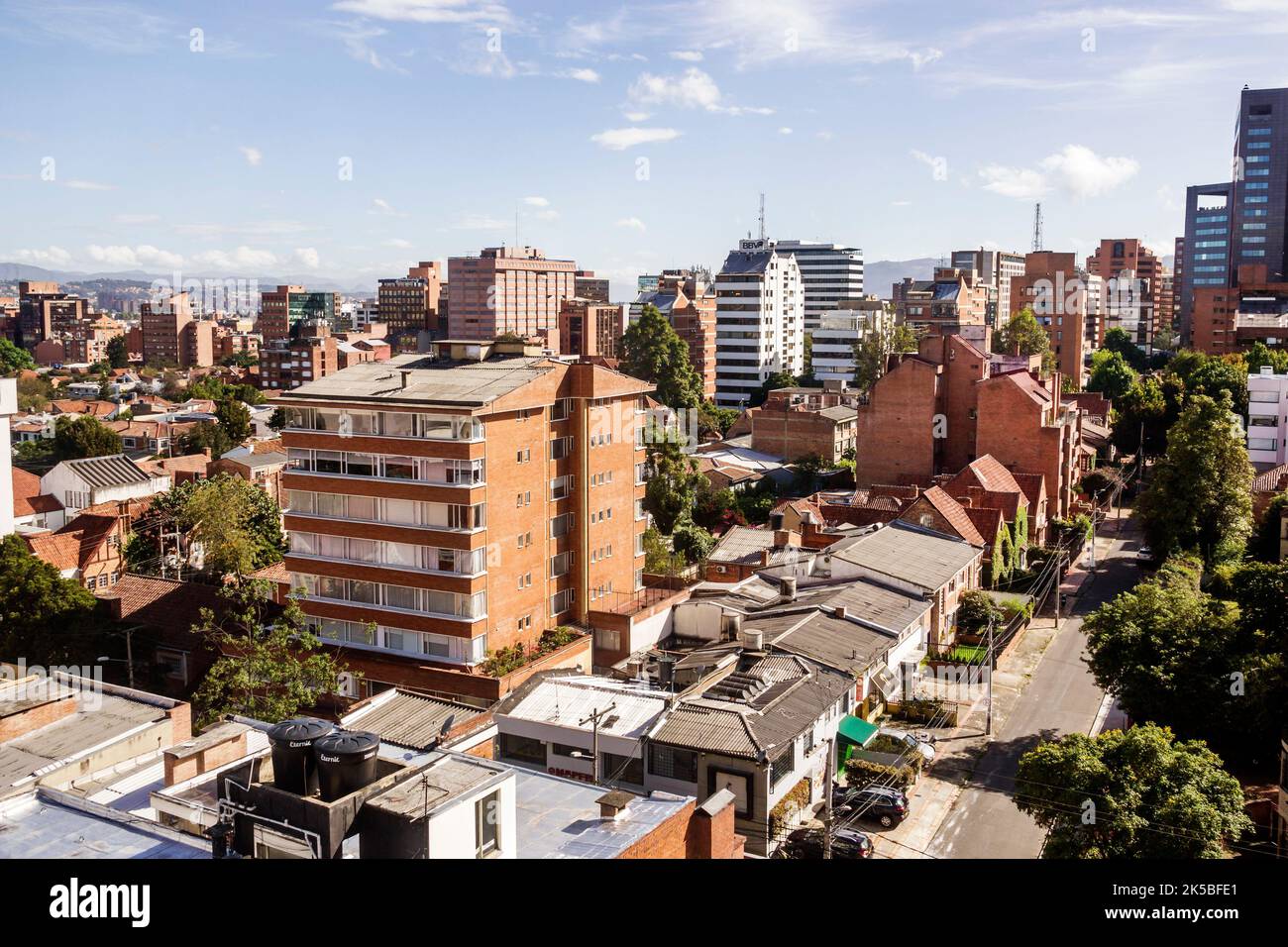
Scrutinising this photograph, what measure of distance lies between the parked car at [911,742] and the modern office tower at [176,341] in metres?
141

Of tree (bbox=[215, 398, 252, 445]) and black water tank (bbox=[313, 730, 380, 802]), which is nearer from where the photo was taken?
black water tank (bbox=[313, 730, 380, 802])

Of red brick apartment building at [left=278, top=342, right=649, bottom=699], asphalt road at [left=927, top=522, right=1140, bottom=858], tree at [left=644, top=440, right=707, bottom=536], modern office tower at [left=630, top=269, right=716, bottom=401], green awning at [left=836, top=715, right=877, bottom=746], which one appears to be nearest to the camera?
asphalt road at [left=927, top=522, right=1140, bottom=858]

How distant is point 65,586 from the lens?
3416cm

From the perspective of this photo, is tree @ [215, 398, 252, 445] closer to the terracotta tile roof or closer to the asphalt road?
the terracotta tile roof

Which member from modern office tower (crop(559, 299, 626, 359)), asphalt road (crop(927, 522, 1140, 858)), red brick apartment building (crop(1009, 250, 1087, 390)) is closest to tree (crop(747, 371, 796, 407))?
modern office tower (crop(559, 299, 626, 359))

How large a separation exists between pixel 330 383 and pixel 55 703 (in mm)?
13445

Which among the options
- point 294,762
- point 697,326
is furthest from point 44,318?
point 294,762

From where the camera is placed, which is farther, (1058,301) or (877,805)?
(1058,301)

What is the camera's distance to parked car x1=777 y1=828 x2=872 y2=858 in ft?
80.5

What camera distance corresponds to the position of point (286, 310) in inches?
6565

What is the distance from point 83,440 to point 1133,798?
2807 inches

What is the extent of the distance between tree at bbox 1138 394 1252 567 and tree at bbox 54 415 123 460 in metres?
64.4

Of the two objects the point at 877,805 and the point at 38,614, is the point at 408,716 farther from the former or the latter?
the point at 38,614
